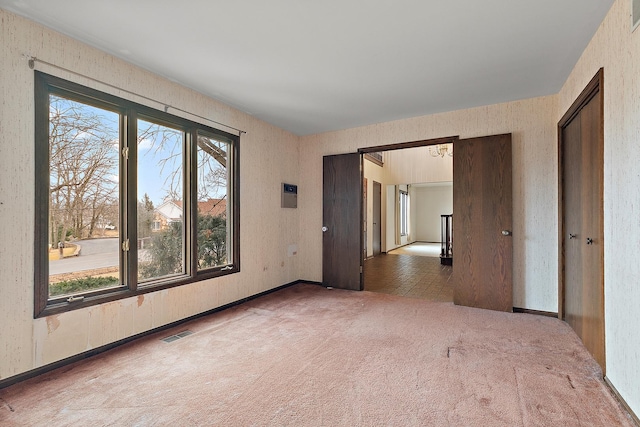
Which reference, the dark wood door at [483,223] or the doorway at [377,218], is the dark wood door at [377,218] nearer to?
the doorway at [377,218]

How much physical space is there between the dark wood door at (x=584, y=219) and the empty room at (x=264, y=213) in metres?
0.03

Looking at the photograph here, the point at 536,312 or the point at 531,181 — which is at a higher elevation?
the point at 531,181

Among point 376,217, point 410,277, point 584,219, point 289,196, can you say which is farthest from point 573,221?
point 376,217

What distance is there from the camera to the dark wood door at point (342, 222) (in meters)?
A: 4.77

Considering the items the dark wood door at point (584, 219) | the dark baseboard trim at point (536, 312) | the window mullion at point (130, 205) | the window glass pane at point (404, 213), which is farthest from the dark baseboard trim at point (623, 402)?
the window glass pane at point (404, 213)

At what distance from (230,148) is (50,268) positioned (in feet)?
7.53

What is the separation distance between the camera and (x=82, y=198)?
8.54 feet

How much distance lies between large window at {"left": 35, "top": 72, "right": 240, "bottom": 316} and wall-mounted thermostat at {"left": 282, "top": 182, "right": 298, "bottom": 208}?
4.12 feet

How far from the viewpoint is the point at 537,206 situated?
3605 mm

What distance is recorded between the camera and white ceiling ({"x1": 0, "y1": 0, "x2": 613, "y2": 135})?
2.09 metres

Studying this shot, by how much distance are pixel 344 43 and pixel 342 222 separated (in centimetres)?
284

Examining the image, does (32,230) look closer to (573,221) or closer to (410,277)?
(573,221)

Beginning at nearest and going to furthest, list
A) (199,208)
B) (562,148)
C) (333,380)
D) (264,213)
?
(333,380), (562,148), (199,208), (264,213)

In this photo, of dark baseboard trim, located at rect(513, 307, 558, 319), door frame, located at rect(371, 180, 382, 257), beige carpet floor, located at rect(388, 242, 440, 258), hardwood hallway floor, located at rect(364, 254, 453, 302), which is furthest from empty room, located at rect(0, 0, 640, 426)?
beige carpet floor, located at rect(388, 242, 440, 258)
